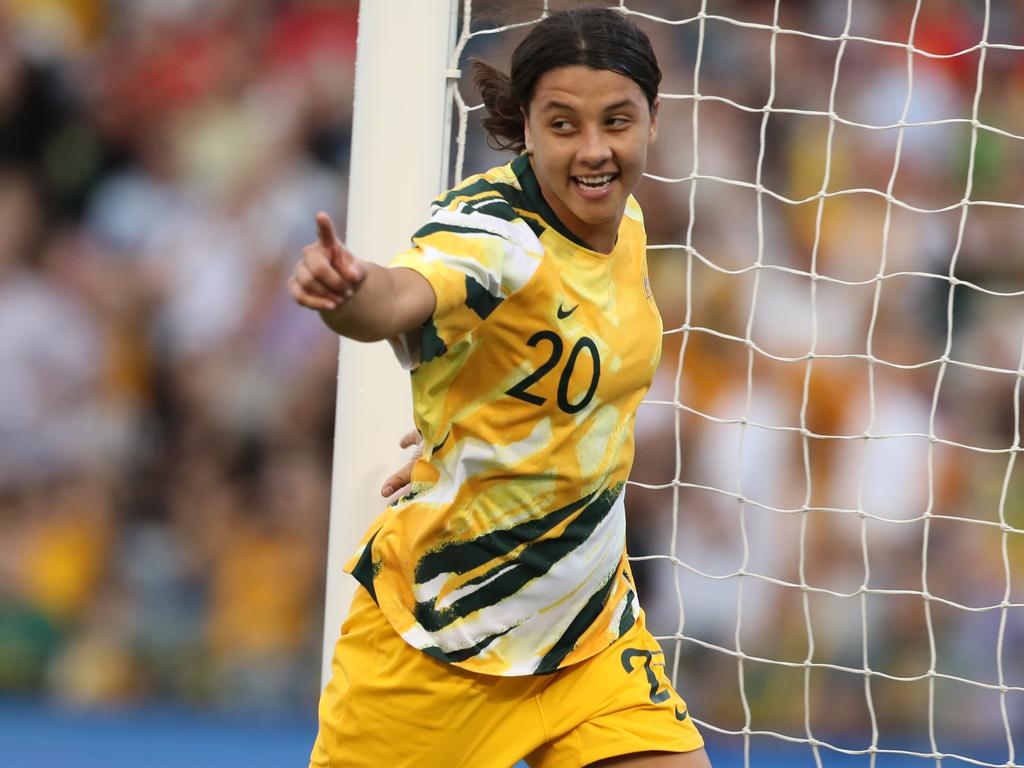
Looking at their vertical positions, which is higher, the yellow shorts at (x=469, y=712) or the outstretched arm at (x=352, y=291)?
the outstretched arm at (x=352, y=291)

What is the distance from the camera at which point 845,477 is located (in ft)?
13.0

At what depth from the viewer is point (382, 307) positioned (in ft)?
4.86

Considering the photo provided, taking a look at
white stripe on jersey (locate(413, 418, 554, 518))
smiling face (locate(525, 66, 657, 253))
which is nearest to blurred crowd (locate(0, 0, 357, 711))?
white stripe on jersey (locate(413, 418, 554, 518))

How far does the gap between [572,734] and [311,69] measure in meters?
3.08

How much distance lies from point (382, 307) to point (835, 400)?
268cm

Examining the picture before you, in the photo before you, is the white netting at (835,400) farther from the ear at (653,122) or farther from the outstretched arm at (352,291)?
the outstretched arm at (352,291)

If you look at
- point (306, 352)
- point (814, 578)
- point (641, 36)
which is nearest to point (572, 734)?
point (641, 36)

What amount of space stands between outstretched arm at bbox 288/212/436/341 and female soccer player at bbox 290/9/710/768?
0.13 meters

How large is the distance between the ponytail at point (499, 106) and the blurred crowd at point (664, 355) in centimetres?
185

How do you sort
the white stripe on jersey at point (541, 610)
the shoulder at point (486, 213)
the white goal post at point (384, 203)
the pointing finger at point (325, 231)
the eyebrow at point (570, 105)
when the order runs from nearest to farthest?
the pointing finger at point (325, 231)
the shoulder at point (486, 213)
the eyebrow at point (570, 105)
the white stripe on jersey at point (541, 610)
the white goal post at point (384, 203)

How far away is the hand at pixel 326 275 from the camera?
1.39 m

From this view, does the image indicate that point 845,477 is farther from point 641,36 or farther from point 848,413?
point 641,36

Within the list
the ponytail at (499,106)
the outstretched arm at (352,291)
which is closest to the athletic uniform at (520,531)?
the ponytail at (499,106)

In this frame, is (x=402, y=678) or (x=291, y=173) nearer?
(x=402, y=678)
